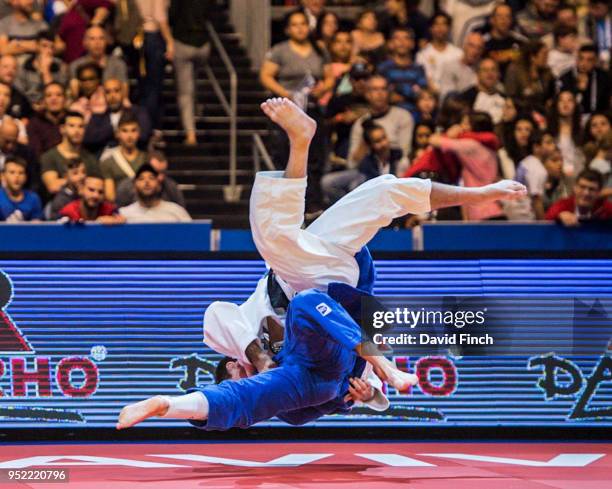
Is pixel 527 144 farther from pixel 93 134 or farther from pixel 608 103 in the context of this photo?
pixel 93 134


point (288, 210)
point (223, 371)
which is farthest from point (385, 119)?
point (288, 210)

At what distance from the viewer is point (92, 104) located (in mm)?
12680

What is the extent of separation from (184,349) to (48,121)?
3.91 metres

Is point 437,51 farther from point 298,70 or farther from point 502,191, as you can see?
point 502,191

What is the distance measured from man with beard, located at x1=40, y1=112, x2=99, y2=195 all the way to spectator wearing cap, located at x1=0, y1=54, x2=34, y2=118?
0.76 metres

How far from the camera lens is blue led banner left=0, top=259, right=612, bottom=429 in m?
9.35

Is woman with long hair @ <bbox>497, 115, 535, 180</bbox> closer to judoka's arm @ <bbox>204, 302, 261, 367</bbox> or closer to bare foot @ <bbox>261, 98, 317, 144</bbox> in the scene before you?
judoka's arm @ <bbox>204, 302, 261, 367</bbox>

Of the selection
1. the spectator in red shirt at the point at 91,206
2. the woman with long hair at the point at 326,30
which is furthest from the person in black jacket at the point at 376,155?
the spectator in red shirt at the point at 91,206

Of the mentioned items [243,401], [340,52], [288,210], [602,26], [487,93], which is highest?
[602,26]

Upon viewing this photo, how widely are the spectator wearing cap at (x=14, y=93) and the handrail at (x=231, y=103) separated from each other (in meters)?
2.14

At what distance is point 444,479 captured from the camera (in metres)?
7.57

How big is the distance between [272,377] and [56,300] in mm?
2615

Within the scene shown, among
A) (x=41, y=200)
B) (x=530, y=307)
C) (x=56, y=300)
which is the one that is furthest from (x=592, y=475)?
(x=41, y=200)

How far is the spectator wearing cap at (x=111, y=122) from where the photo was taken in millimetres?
12297
